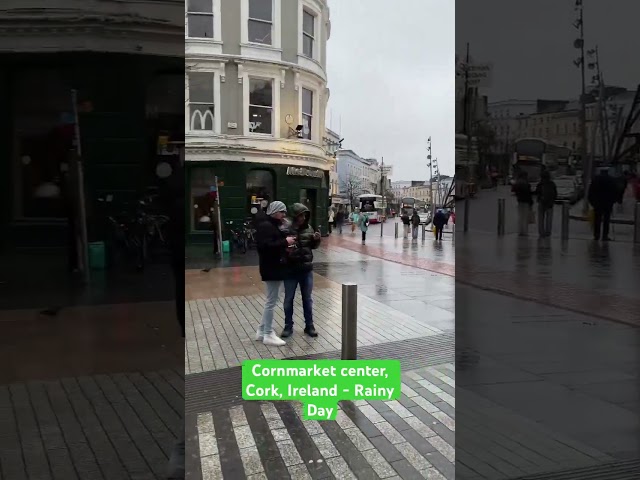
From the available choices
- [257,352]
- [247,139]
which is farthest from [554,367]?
[247,139]

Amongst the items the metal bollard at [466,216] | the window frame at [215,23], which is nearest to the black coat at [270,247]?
the window frame at [215,23]

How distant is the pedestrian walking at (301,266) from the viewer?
2.00 meters

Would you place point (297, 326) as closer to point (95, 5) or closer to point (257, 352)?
point (257, 352)

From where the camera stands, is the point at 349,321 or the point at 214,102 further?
the point at 349,321

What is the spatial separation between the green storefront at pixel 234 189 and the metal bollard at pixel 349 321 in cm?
50

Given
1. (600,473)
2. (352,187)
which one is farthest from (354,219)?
(600,473)

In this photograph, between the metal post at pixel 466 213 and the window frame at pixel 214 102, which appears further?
the metal post at pixel 466 213

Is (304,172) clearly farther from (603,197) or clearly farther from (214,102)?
(603,197)

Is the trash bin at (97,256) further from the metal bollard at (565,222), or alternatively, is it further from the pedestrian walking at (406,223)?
the metal bollard at (565,222)

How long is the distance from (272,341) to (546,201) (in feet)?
4.25

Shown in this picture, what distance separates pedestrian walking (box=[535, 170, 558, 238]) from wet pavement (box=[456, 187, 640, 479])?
0.18 ft

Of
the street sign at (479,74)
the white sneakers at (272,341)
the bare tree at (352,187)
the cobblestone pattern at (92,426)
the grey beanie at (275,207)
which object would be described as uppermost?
the street sign at (479,74)

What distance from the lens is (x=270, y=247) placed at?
6.47ft

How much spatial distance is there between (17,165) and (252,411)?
1.34 meters
